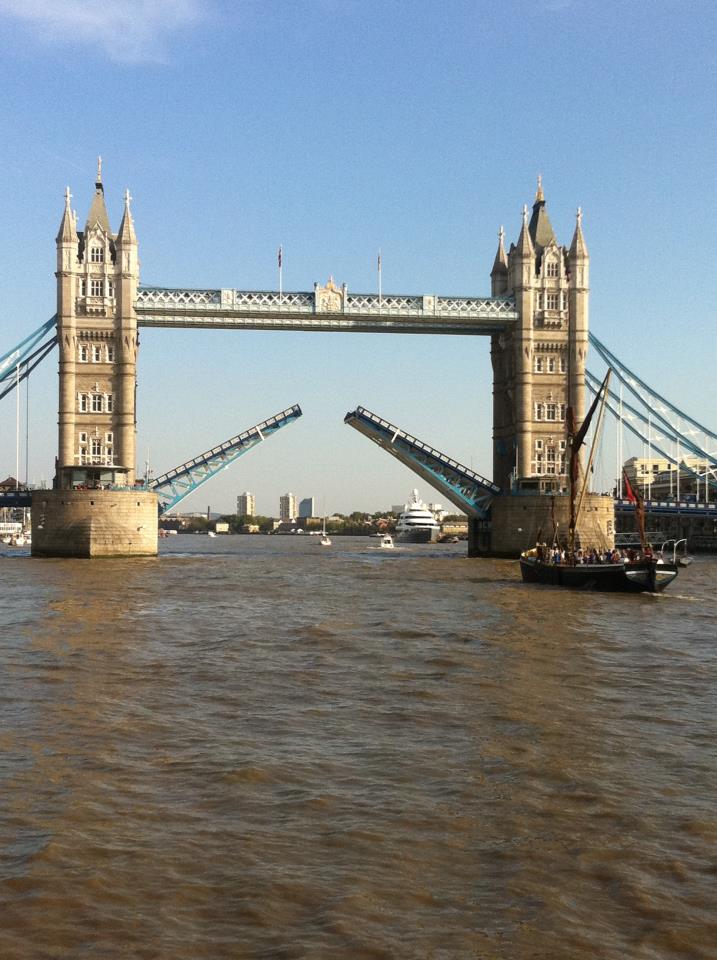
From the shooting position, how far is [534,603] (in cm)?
3625

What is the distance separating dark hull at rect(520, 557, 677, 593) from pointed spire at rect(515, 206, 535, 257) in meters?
29.8

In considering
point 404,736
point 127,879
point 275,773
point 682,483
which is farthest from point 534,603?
point 682,483

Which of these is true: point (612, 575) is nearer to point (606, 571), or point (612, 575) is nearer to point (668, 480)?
point (606, 571)

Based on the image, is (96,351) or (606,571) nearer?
(606,571)

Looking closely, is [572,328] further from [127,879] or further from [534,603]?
[127,879]

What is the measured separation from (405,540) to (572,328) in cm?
7351

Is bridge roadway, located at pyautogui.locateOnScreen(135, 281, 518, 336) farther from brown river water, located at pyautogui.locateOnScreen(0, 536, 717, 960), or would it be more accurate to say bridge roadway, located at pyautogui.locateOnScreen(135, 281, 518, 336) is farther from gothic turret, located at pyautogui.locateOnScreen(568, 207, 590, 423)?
brown river water, located at pyautogui.locateOnScreen(0, 536, 717, 960)

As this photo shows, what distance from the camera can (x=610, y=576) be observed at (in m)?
42.5

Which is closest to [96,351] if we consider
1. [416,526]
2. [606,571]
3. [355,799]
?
[606,571]

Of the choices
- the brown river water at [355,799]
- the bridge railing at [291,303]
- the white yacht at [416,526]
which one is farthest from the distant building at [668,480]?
the brown river water at [355,799]

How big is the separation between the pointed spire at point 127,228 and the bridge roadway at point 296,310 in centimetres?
306

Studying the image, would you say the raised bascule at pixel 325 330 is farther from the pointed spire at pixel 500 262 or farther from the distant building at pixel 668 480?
the distant building at pixel 668 480

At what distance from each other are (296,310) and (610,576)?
1234 inches

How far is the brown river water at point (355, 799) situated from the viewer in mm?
8375
